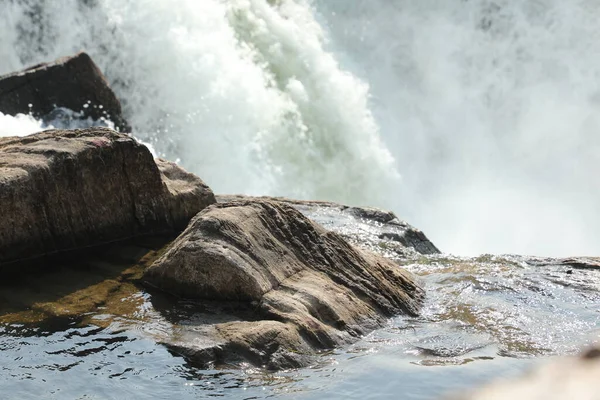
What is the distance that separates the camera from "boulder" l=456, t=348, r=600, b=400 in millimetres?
5258

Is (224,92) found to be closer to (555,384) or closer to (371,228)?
(371,228)

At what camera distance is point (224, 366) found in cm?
539

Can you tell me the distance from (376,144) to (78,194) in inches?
501

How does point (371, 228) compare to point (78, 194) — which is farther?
point (371, 228)

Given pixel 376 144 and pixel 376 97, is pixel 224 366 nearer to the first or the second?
pixel 376 144

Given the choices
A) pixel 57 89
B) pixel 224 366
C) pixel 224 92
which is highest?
pixel 224 92

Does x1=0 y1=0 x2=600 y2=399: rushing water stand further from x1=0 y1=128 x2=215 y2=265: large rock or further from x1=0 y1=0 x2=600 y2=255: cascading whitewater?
x1=0 y1=128 x2=215 y2=265: large rock

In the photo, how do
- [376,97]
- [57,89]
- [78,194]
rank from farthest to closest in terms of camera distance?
[376,97] < [57,89] < [78,194]

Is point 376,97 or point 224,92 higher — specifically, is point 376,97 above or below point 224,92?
above

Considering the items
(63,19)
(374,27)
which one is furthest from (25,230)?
(374,27)

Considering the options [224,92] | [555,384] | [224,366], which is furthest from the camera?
[224,92]

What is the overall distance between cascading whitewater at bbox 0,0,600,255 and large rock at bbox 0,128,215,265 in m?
8.36

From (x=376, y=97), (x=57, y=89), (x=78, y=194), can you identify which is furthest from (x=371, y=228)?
(x=376, y=97)

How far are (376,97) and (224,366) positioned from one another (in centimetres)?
1718
